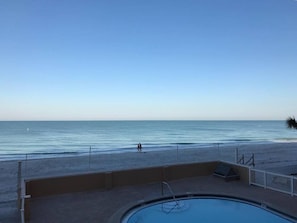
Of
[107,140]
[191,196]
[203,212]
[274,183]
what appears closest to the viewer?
[203,212]

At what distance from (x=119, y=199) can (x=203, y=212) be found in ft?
7.97

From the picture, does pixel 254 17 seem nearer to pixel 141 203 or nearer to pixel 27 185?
pixel 141 203

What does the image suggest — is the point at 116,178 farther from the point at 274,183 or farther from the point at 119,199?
the point at 274,183

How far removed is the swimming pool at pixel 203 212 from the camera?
6.86 meters

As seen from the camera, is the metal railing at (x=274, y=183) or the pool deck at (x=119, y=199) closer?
the pool deck at (x=119, y=199)

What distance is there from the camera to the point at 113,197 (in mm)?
8109

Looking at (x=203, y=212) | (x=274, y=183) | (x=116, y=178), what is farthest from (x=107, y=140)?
(x=203, y=212)

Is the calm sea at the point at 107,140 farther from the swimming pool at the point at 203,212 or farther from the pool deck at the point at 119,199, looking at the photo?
the swimming pool at the point at 203,212

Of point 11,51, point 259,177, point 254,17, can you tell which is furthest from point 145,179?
point 11,51

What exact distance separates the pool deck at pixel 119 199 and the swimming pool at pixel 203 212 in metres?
0.23

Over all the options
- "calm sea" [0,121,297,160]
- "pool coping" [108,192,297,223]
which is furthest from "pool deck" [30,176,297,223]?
"calm sea" [0,121,297,160]

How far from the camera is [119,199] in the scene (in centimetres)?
793

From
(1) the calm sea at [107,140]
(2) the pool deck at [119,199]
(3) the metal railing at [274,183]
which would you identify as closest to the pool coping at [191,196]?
(2) the pool deck at [119,199]

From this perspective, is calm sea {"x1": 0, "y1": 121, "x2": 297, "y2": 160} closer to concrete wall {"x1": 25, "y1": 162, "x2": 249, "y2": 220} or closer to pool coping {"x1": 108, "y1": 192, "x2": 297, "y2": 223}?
concrete wall {"x1": 25, "y1": 162, "x2": 249, "y2": 220}
